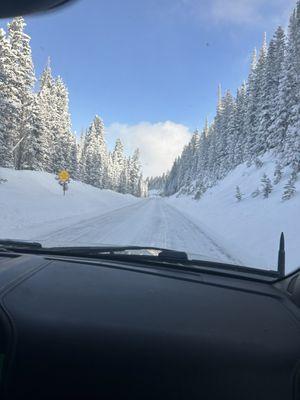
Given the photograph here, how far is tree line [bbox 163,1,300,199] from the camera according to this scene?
103ft

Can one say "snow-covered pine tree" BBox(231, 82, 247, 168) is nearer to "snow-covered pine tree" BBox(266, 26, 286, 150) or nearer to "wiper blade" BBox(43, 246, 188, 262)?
"snow-covered pine tree" BBox(266, 26, 286, 150)

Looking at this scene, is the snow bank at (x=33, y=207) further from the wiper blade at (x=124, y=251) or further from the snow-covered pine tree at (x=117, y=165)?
the snow-covered pine tree at (x=117, y=165)

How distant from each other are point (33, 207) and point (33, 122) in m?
21.2

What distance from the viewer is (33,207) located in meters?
26.3

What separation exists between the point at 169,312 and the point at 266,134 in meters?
46.2

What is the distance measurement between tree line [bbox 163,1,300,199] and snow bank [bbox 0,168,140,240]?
36.2ft

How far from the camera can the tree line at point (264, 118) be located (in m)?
31.2

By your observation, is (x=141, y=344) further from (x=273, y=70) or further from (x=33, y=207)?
(x=273, y=70)

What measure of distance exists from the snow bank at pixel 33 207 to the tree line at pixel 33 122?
10.8 feet

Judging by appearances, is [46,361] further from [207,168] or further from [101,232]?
[207,168]

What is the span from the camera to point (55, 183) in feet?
144

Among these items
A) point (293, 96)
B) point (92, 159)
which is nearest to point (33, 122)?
point (293, 96)

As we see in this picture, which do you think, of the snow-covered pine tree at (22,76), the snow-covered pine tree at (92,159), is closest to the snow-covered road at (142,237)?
the snow-covered pine tree at (22,76)

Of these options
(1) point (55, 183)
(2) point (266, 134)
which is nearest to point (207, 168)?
(2) point (266, 134)
